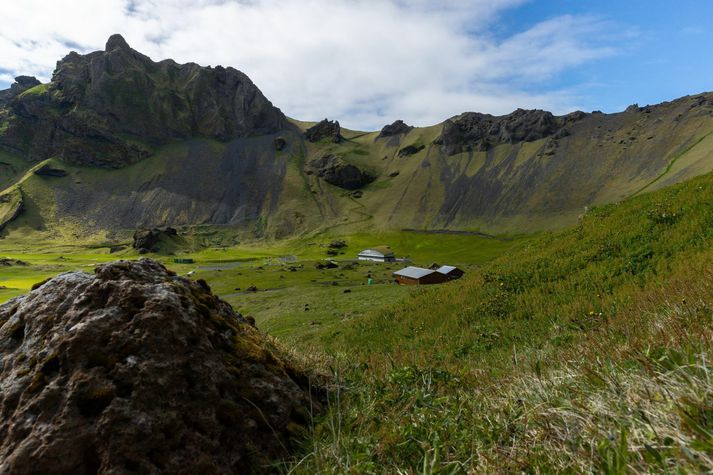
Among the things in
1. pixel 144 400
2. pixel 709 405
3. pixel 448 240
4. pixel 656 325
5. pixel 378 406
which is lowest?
pixel 448 240

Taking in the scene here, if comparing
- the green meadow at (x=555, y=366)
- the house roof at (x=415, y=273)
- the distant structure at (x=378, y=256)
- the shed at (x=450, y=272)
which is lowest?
the distant structure at (x=378, y=256)

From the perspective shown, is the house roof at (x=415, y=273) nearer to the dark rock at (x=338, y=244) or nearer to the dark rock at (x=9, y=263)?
the dark rock at (x=338, y=244)

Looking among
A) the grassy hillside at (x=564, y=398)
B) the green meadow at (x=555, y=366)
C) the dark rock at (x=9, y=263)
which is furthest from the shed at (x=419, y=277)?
the dark rock at (x=9, y=263)

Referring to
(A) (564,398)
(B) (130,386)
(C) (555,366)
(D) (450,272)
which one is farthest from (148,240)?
(A) (564,398)

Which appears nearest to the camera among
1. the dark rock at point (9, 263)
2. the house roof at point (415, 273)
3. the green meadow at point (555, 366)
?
the green meadow at point (555, 366)

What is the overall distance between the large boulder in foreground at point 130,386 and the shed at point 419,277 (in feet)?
238

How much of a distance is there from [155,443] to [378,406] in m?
2.89

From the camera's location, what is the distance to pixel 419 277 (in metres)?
77.5

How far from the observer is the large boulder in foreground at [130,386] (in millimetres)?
4367

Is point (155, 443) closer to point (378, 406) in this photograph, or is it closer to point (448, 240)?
point (378, 406)

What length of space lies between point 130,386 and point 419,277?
245ft

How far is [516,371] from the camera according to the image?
607 centimetres

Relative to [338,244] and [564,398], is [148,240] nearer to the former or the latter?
[338,244]

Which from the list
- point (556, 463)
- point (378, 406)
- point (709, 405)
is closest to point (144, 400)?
point (378, 406)
